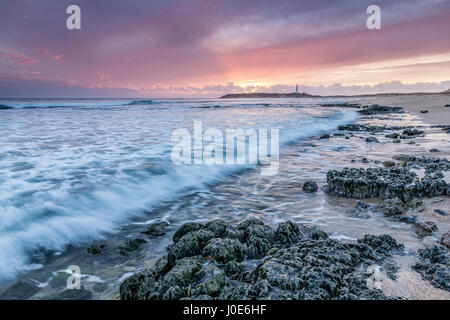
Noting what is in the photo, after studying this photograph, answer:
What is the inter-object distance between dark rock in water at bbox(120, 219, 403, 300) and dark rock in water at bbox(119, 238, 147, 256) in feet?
2.34

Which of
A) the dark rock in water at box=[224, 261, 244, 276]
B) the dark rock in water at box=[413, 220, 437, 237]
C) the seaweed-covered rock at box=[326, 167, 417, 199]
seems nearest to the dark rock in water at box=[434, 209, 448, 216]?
the dark rock in water at box=[413, 220, 437, 237]

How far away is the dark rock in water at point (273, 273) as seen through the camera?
1.76 m

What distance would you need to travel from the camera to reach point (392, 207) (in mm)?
3305

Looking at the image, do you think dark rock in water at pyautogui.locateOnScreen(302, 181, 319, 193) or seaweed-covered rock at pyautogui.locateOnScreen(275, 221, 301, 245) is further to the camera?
dark rock in water at pyautogui.locateOnScreen(302, 181, 319, 193)

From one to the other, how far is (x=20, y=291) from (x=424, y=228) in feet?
13.1

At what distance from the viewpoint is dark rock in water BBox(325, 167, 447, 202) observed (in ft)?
12.1

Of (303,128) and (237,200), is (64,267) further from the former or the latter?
(303,128)

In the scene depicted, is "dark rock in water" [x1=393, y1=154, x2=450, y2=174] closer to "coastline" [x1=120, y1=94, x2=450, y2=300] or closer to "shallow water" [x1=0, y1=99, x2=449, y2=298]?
"shallow water" [x1=0, y1=99, x2=449, y2=298]

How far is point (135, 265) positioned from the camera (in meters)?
2.57

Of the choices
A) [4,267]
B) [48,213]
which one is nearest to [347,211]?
[4,267]

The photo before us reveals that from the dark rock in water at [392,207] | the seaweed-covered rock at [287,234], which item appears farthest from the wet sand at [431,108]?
the seaweed-covered rock at [287,234]

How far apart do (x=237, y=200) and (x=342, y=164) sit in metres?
3.08

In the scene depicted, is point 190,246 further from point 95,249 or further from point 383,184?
point 383,184

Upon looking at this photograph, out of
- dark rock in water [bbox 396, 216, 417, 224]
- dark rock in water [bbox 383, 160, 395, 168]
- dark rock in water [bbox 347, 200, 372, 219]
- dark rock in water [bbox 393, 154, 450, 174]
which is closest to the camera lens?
dark rock in water [bbox 396, 216, 417, 224]
